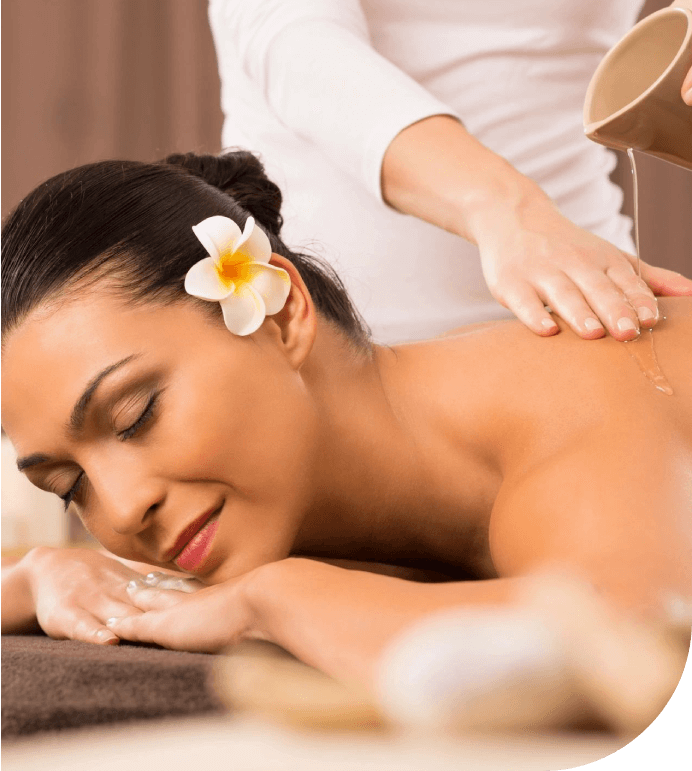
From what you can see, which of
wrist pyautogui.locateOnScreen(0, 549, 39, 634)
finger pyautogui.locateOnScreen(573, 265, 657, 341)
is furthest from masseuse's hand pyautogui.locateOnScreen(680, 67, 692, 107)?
wrist pyautogui.locateOnScreen(0, 549, 39, 634)

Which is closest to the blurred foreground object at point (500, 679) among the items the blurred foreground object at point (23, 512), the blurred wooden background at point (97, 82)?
the blurred foreground object at point (23, 512)

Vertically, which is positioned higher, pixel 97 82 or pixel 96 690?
pixel 96 690

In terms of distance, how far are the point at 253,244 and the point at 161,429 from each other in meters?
0.29

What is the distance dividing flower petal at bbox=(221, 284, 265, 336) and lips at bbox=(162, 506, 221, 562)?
0.22 meters

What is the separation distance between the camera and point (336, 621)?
79cm

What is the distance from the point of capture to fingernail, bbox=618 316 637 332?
47.1 inches

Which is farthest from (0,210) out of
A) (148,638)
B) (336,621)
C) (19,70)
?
(336,621)

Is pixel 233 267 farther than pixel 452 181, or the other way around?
pixel 452 181

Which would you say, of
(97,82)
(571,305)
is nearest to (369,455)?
(571,305)

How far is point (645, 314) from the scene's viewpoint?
4.05 feet

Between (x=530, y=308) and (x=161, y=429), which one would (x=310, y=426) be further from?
(x=530, y=308)

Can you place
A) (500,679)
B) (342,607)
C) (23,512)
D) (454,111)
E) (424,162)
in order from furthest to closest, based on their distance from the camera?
1. (23,512)
2. (454,111)
3. (424,162)
4. (342,607)
5. (500,679)

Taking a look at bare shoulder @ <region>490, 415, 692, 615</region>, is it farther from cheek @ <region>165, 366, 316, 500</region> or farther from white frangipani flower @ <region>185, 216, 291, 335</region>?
white frangipani flower @ <region>185, 216, 291, 335</region>

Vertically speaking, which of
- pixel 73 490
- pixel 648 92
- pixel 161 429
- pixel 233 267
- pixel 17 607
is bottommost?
pixel 17 607
